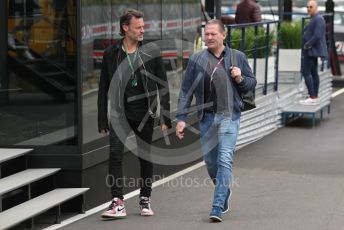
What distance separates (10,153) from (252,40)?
20.1 ft

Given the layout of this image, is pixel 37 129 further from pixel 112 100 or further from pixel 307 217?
pixel 307 217

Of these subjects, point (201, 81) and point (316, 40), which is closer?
point (201, 81)

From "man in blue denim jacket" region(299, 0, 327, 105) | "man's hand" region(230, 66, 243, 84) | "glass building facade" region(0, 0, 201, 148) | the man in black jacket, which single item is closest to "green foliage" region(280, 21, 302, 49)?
"man in blue denim jacket" region(299, 0, 327, 105)

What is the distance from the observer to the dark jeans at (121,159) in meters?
8.52

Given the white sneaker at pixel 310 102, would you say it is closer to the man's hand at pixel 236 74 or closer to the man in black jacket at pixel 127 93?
the man in black jacket at pixel 127 93

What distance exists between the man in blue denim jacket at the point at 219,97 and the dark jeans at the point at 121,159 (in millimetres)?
418

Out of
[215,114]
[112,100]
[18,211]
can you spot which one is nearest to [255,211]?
[215,114]

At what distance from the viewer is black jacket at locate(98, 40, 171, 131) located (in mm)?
8516

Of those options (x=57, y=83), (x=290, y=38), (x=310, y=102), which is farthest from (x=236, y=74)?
(x=290, y=38)

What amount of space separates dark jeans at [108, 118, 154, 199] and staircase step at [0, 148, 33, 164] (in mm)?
829

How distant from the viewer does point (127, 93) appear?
8641 mm

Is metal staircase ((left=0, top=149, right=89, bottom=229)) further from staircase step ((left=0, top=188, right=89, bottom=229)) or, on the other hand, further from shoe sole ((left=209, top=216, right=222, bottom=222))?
shoe sole ((left=209, top=216, right=222, bottom=222))

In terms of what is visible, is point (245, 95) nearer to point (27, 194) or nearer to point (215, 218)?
point (215, 218)

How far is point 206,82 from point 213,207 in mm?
1095
